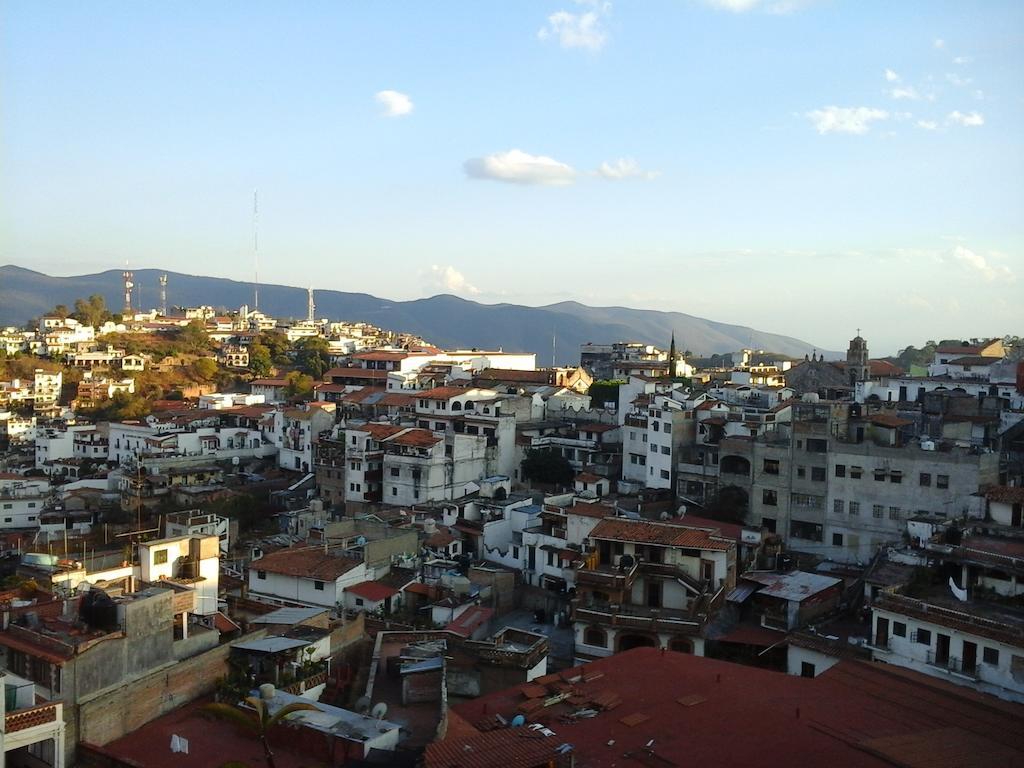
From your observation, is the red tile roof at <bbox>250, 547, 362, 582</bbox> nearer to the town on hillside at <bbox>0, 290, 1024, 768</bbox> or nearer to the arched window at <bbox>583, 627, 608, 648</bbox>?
the town on hillside at <bbox>0, 290, 1024, 768</bbox>

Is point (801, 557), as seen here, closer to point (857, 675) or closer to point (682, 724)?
point (857, 675)

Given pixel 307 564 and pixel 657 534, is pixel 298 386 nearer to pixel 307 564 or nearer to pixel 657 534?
pixel 307 564

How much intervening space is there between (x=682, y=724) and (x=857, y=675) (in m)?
3.76

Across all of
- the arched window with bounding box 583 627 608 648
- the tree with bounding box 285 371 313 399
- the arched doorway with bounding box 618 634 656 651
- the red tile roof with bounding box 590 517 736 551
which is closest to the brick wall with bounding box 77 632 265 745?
the arched window with bounding box 583 627 608 648

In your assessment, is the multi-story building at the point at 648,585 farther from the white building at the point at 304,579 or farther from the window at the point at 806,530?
the window at the point at 806,530

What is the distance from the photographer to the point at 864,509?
24.0 meters

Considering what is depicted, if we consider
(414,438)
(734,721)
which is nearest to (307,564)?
(414,438)

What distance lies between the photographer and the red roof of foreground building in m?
11.8

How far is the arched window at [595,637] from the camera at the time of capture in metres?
19.1

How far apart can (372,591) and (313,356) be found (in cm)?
4007

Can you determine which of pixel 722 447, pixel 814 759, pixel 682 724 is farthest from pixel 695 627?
pixel 722 447

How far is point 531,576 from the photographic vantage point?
2316 centimetres

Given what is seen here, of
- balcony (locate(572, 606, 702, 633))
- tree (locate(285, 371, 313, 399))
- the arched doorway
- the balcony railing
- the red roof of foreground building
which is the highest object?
tree (locate(285, 371, 313, 399))

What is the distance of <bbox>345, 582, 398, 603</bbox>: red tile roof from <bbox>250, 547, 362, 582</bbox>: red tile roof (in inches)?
17.3
